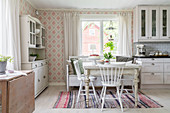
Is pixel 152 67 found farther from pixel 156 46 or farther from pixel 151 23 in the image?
pixel 151 23

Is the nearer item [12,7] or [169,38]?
[12,7]

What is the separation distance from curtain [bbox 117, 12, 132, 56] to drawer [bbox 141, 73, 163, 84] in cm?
89

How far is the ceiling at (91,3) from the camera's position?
428 cm

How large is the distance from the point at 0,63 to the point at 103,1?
316 cm

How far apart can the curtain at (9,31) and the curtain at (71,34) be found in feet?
6.29

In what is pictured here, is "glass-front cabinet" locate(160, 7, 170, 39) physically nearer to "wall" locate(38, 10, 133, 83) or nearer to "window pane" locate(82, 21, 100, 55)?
"window pane" locate(82, 21, 100, 55)

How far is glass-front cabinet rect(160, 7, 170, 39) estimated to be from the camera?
15.3 feet

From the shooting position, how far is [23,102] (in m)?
2.14

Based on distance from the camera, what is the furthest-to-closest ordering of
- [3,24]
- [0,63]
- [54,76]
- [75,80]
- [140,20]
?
1. [54,76]
2. [140,20]
3. [75,80]
4. [3,24]
5. [0,63]

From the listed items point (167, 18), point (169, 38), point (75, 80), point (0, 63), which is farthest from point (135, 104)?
Result: point (167, 18)

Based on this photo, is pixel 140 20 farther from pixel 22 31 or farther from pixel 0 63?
pixel 0 63

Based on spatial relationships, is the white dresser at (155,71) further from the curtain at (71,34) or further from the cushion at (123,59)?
the curtain at (71,34)

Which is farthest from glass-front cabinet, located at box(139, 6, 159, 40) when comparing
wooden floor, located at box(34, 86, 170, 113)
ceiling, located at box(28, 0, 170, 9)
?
wooden floor, located at box(34, 86, 170, 113)

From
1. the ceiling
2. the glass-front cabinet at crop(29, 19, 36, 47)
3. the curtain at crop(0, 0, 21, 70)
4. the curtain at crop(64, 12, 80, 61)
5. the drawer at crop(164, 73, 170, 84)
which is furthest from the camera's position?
the curtain at crop(64, 12, 80, 61)
